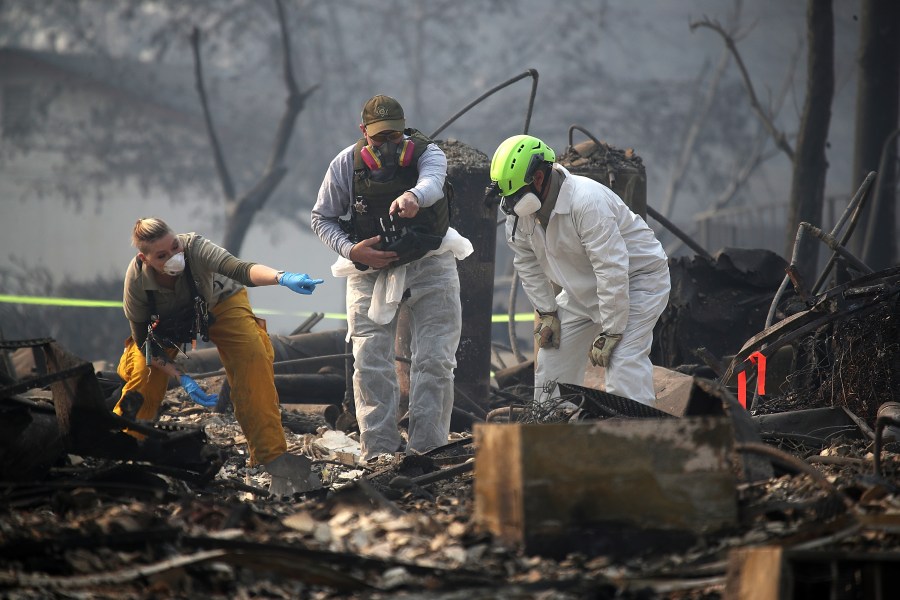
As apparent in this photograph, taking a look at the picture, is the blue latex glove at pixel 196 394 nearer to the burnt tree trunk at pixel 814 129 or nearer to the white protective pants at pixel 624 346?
the white protective pants at pixel 624 346

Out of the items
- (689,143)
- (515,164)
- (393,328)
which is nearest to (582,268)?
(515,164)

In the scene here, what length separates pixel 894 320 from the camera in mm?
5922

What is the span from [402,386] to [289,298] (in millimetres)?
22071

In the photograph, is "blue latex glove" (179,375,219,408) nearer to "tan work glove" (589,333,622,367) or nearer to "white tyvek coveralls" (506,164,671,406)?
"white tyvek coveralls" (506,164,671,406)

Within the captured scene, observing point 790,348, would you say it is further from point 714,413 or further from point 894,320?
point 714,413

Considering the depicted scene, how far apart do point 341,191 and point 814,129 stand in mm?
6718

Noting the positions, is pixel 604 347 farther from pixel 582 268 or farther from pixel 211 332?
pixel 211 332

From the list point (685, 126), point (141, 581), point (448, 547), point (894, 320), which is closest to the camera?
point (141, 581)

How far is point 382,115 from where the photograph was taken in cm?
626

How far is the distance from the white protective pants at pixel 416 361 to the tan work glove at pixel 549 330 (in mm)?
553

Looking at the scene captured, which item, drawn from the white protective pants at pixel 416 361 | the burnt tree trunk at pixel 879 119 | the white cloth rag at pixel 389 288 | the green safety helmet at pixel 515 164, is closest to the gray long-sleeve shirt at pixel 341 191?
the white cloth rag at pixel 389 288

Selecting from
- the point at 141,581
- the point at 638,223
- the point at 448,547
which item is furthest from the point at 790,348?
the point at 141,581

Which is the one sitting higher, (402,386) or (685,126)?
(685,126)

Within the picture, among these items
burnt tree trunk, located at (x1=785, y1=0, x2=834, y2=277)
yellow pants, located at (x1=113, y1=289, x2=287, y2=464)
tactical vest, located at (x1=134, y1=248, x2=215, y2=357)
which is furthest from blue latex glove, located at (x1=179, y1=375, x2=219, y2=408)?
burnt tree trunk, located at (x1=785, y1=0, x2=834, y2=277)
